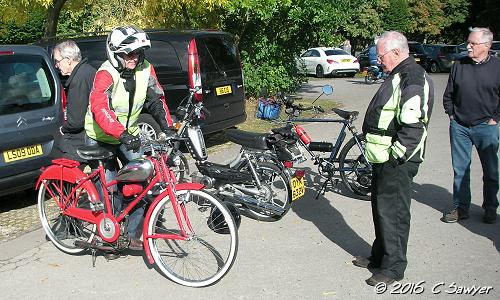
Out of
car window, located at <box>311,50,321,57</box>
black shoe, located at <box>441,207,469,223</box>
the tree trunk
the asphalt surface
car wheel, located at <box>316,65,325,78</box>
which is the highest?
the tree trunk

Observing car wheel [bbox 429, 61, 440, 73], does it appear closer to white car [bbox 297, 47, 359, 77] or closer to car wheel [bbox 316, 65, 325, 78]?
white car [bbox 297, 47, 359, 77]

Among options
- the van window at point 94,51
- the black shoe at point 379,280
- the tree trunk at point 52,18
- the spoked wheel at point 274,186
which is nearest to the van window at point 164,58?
the van window at point 94,51

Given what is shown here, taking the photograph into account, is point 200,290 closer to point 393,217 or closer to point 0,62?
point 393,217

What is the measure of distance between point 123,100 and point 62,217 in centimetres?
135

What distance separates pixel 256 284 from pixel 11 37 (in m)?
29.1

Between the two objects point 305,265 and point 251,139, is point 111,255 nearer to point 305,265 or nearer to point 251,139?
point 305,265

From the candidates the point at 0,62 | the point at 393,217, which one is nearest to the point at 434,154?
the point at 393,217

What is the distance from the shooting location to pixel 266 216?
602cm

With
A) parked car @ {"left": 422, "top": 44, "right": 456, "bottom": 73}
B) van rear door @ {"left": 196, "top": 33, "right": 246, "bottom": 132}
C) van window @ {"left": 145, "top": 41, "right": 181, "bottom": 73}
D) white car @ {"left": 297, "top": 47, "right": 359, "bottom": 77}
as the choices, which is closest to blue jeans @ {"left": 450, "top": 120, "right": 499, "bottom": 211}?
van rear door @ {"left": 196, "top": 33, "right": 246, "bottom": 132}

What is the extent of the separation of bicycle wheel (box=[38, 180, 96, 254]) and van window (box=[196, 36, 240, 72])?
4269mm

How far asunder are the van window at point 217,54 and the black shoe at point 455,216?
473 cm

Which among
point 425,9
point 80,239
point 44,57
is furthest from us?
point 425,9

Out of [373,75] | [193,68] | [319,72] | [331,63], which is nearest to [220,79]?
[193,68]

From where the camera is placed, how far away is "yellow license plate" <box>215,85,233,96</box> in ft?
30.5
